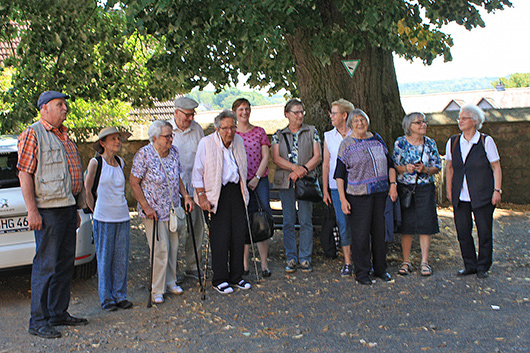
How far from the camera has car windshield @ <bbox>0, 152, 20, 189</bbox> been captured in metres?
5.76

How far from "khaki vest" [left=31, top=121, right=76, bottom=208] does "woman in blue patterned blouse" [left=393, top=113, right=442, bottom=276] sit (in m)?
3.53

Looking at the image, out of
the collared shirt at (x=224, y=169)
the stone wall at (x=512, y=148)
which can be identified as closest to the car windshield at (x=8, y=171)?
the collared shirt at (x=224, y=169)

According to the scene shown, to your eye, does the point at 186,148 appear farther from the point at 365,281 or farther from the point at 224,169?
the point at 365,281

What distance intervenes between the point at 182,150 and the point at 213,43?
2.74m

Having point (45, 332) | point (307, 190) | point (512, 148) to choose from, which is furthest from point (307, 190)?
point (512, 148)

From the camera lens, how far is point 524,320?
4938 mm

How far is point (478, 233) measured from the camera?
6.41 meters

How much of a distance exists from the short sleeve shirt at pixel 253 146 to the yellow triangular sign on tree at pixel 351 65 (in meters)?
1.60

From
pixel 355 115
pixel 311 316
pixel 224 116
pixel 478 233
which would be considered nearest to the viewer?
pixel 311 316

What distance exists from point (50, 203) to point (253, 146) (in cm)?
246

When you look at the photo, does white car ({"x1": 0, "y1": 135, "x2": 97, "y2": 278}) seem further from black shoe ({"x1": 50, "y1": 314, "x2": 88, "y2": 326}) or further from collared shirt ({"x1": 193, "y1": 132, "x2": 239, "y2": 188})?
collared shirt ({"x1": 193, "y1": 132, "x2": 239, "y2": 188})

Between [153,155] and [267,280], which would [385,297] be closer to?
[267,280]

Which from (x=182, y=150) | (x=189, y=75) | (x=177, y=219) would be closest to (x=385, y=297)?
(x=177, y=219)

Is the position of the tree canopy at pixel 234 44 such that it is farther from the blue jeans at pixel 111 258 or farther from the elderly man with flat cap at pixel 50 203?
the blue jeans at pixel 111 258
